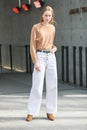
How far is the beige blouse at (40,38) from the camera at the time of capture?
7.80 metres

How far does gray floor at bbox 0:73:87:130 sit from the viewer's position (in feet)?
25.1

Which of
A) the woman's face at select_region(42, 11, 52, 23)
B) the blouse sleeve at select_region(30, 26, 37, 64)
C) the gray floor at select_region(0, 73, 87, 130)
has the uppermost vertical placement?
the woman's face at select_region(42, 11, 52, 23)

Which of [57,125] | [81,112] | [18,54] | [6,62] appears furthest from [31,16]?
[57,125]

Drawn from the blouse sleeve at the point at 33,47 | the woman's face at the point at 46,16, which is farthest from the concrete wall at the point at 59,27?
the blouse sleeve at the point at 33,47

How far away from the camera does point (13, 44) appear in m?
20.6

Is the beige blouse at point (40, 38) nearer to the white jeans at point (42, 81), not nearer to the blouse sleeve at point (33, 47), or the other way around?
the blouse sleeve at point (33, 47)

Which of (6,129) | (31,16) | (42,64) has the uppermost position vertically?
(31,16)

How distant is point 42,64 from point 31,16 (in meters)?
10.4

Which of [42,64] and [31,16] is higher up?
[31,16]

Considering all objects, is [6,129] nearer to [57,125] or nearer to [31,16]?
[57,125]

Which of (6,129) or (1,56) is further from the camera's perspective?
(1,56)

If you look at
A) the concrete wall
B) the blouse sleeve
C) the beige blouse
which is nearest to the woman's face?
the beige blouse

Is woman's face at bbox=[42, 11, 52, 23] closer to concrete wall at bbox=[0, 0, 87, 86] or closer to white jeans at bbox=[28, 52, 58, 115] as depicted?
white jeans at bbox=[28, 52, 58, 115]

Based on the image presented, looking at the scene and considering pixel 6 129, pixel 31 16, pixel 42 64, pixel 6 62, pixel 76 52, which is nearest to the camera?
pixel 6 129
